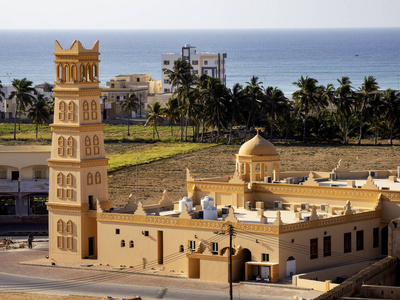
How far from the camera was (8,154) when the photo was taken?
8000 centimetres

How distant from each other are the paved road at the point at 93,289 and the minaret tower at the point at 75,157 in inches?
196

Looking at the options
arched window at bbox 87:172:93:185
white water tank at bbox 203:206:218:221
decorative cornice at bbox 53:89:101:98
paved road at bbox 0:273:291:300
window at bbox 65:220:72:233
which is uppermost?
decorative cornice at bbox 53:89:101:98

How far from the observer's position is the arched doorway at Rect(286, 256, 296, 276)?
191 feet

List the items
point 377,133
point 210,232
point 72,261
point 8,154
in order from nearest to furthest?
point 210,232, point 72,261, point 8,154, point 377,133

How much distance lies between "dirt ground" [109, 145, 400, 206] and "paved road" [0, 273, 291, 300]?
76.1 ft

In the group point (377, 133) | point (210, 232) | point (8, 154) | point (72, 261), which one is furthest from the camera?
point (377, 133)

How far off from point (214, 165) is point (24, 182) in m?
28.7

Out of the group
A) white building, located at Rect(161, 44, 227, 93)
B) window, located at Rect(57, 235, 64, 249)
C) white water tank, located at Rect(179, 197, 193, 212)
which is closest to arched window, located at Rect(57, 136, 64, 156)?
window, located at Rect(57, 235, 64, 249)

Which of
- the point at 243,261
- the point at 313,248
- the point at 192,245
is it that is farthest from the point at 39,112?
the point at 313,248

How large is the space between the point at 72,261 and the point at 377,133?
226 ft

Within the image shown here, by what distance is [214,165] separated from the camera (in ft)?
340

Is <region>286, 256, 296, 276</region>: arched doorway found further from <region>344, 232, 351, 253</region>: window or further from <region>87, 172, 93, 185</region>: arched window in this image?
<region>87, 172, 93, 185</region>: arched window

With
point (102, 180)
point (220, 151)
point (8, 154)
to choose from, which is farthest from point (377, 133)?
→ point (102, 180)

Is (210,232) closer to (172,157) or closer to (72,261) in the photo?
(72,261)
